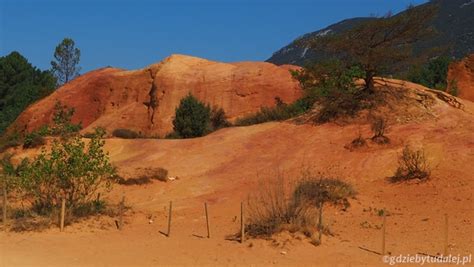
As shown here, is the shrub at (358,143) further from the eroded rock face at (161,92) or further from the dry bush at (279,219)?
the eroded rock face at (161,92)

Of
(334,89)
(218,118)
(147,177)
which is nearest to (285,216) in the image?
(147,177)

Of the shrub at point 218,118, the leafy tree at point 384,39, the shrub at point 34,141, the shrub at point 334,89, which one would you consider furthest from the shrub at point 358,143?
the shrub at point 34,141

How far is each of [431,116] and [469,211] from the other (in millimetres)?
7269

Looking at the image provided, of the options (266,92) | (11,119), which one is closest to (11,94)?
(11,119)

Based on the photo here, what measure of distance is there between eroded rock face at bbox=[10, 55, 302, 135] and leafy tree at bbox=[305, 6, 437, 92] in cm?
957

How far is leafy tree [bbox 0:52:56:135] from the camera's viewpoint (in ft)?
151

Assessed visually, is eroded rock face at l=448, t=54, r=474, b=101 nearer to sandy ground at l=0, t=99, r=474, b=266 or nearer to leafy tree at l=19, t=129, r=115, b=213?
sandy ground at l=0, t=99, r=474, b=266

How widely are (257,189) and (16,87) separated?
36591 mm

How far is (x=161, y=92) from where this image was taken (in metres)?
36.8

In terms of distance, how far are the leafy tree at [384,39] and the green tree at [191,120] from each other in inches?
326

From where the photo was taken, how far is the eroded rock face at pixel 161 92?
113 feet

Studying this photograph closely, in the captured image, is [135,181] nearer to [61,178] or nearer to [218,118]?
[61,178]

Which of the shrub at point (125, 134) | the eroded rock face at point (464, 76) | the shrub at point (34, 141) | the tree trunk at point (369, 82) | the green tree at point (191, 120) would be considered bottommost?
the shrub at point (34, 141)

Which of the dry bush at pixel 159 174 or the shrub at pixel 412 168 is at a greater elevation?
the shrub at pixel 412 168
